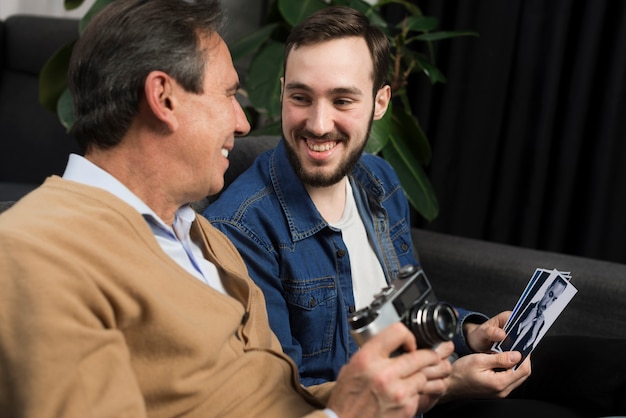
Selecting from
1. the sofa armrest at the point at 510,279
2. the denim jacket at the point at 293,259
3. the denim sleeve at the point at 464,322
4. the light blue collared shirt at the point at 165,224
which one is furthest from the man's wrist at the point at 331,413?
the sofa armrest at the point at 510,279

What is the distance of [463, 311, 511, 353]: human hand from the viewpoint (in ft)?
4.77

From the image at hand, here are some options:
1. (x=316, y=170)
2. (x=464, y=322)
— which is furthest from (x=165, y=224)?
(x=464, y=322)

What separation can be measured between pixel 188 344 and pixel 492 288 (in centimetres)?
110

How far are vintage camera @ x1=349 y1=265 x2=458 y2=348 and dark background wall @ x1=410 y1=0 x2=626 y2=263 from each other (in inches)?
73.6

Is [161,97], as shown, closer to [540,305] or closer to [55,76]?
[540,305]

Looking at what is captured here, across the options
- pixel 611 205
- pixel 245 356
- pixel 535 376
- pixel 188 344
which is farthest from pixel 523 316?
pixel 611 205

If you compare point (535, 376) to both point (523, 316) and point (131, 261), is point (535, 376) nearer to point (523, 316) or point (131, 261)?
point (523, 316)

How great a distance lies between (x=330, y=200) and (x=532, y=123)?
4.98ft

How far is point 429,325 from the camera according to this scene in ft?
3.31

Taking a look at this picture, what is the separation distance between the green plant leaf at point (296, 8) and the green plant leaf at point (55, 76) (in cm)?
70

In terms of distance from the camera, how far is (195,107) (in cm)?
107

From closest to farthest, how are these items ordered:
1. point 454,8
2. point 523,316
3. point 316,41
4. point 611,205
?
point 523,316 < point 316,41 < point 611,205 < point 454,8

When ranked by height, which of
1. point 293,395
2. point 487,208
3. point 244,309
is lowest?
point 487,208

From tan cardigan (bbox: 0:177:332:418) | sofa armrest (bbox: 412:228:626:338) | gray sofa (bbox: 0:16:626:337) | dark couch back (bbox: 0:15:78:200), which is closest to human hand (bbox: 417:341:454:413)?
tan cardigan (bbox: 0:177:332:418)
